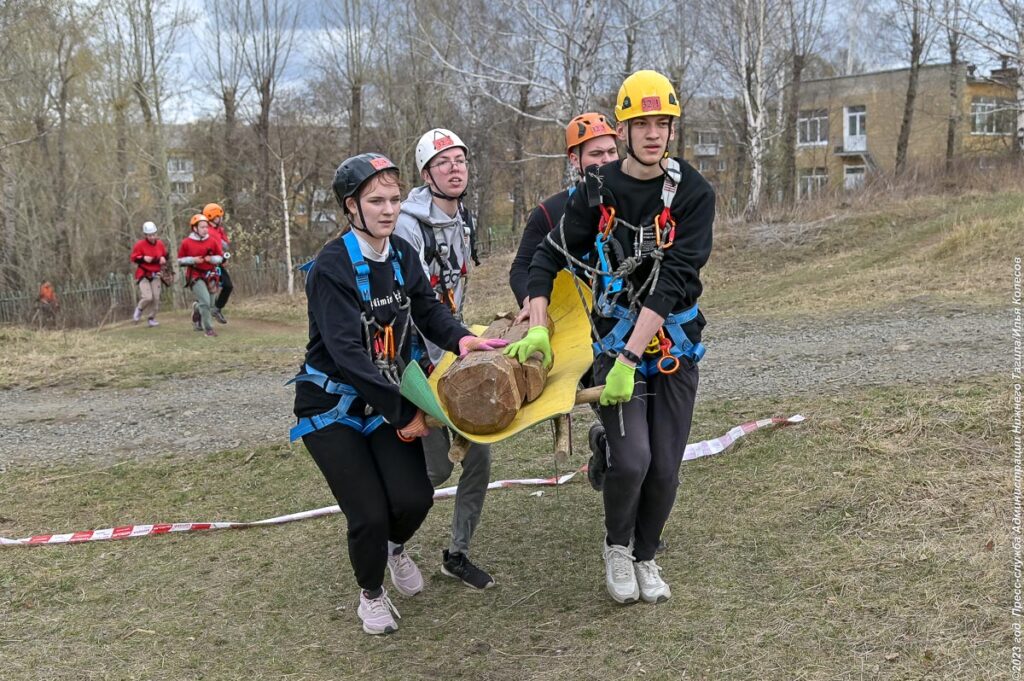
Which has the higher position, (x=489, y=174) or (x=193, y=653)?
(x=489, y=174)

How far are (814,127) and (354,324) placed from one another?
4790 cm

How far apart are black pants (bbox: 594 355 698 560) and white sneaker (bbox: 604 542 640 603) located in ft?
0.16

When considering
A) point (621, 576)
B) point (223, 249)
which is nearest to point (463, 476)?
point (621, 576)

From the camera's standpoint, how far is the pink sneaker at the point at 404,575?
4.06m

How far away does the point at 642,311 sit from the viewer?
3.43 metres

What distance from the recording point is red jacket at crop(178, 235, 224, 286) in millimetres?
14219

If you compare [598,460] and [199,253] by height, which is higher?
[199,253]

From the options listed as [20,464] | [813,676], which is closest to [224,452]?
[20,464]

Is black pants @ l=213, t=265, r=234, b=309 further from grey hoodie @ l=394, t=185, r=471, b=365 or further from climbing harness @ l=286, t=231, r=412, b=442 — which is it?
climbing harness @ l=286, t=231, r=412, b=442

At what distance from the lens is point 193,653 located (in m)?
3.67

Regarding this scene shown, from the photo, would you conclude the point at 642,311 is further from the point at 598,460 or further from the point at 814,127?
the point at 814,127

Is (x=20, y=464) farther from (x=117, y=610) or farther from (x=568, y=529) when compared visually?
(x=568, y=529)

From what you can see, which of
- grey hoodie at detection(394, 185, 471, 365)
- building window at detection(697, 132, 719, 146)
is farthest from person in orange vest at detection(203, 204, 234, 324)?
building window at detection(697, 132, 719, 146)

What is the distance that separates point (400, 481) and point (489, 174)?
35.3m
